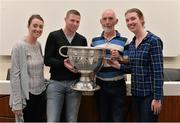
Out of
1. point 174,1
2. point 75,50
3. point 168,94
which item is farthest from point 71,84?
point 174,1

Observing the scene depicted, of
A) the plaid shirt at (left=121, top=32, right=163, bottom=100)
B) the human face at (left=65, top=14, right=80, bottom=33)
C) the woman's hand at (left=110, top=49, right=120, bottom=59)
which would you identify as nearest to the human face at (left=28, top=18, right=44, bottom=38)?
the human face at (left=65, top=14, right=80, bottom=33)

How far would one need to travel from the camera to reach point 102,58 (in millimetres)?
1747

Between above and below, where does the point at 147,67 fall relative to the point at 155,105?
above

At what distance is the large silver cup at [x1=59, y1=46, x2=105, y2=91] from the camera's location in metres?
1.68

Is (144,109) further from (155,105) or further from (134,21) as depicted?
(134,21)

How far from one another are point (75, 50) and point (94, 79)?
10.9 inches

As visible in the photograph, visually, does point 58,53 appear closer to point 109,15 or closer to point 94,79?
point 94,79

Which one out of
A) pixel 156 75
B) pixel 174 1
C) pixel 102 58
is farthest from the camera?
pixel 174 1

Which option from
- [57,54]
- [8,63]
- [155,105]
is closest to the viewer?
[155,105]

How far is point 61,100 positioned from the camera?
1.84m

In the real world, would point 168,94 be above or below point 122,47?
below

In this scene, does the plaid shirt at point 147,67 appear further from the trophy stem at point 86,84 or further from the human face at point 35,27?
the human face at point 35,27

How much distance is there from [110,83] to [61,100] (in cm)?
36

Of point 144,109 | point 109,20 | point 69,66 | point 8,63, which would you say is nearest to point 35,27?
point 69,66
